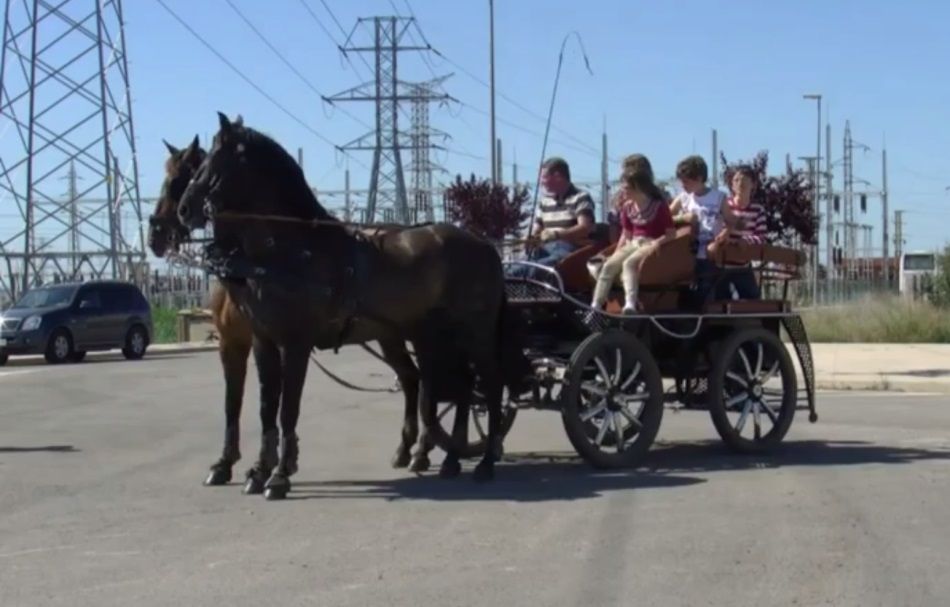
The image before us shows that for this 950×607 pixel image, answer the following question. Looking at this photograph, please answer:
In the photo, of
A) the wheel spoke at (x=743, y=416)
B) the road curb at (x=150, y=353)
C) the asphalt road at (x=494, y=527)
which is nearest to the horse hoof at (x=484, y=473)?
the asphalt road at (x=494, y=527)

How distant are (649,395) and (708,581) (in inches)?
169

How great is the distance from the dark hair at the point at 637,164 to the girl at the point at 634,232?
0.11 ft

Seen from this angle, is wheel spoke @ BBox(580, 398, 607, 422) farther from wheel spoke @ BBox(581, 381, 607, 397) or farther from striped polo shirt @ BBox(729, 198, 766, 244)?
striped polo shirt @ BBox(729, 198, 766, 244)

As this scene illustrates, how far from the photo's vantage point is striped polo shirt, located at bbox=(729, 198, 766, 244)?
42.9ft

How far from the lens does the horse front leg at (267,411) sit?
10.8 m

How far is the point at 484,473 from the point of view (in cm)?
1127

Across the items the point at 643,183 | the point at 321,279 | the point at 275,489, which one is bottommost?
the point at 275,489

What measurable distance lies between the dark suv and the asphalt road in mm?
17841

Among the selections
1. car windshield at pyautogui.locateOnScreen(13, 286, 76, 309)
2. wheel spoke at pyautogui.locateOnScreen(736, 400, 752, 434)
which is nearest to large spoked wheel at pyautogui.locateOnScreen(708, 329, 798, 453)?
wheel spoke at pyautogui.locateOnScreen(736, 400, 752, 434)

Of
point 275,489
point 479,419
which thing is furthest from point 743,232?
point 275,489

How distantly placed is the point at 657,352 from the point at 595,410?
1.36m

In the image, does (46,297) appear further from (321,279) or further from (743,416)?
(321,279)

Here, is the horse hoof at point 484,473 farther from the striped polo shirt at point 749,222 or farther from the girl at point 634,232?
the striped polo shirt at point 749,222

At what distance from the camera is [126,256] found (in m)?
45.9
